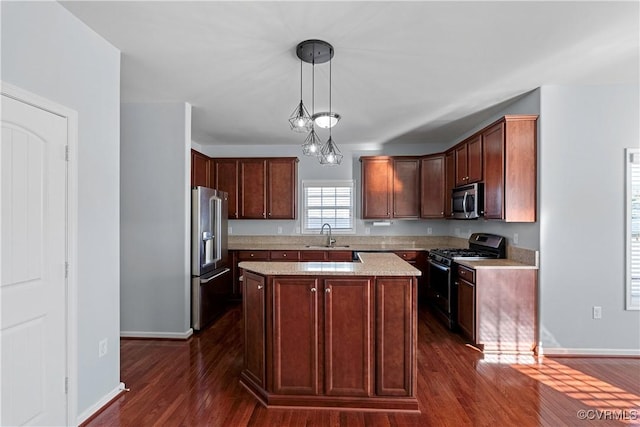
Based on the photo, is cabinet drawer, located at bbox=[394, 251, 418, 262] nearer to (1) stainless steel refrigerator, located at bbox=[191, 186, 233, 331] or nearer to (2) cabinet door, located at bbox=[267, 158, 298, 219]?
(2) cabinet door, located at bbox=[267, 158, 298, 219]

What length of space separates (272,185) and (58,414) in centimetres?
395

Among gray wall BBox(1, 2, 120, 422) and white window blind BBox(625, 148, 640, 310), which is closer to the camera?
gray wall BBox(1, 2, 120, 422)

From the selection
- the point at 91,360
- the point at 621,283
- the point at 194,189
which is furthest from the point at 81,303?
the point at 621,283

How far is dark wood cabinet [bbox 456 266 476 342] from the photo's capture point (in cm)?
343

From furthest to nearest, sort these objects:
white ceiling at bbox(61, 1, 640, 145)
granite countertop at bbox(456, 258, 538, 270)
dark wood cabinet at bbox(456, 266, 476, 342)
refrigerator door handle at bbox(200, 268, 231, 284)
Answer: refrigerator door handle at bbox(200, 268, 231, 284), dark wood cabinet at bbox(456, 266, 476, 342), granite countertop at bbox(456, 258, 538, 270), white ceiling at bbox(61, 1, 640, 145)

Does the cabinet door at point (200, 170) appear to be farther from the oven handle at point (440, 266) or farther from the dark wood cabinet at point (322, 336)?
the oven handle at point (440, 266)

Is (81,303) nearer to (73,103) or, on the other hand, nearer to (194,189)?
(73,103)

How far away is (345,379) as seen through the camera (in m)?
2.33

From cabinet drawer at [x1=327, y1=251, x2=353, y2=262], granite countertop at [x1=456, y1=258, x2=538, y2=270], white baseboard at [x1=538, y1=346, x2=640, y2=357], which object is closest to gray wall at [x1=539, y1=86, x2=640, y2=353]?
white baseboard at [x1=538, y1=346, x2=640, y2=357]

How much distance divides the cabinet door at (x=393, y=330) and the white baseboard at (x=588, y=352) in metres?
1.89

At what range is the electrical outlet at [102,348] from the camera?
238 centimetres

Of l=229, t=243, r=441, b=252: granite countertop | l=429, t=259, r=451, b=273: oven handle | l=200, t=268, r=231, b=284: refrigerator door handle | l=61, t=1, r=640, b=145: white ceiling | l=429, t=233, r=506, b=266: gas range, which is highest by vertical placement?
l=61, t=1, r=640, b=145: white ceiling

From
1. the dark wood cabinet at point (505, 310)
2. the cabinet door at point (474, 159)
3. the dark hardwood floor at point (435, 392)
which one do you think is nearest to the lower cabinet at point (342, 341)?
the dark hardwood floor at point (435, 392)

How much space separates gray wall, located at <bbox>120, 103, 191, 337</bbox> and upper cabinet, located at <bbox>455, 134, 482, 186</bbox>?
345 cm
